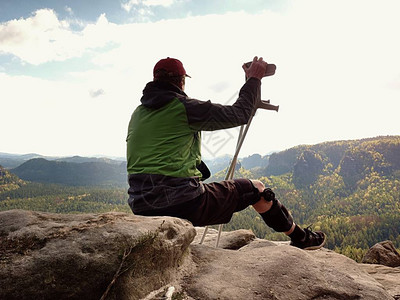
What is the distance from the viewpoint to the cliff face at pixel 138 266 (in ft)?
8.49

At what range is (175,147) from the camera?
3.91 m

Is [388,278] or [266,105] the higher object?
[266,105]

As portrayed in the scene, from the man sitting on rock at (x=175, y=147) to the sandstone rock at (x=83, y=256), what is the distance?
0.50 metres

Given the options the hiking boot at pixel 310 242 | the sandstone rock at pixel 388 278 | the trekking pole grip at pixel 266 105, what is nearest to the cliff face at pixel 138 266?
the sandstone rock at pixel 388 278

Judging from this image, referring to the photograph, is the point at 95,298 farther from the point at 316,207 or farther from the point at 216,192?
the point at 316,207

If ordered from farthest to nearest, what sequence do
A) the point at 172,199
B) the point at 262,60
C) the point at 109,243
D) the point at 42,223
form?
the point at 262,60, the point at 172,199, the point at 42,223, the point at 109,243

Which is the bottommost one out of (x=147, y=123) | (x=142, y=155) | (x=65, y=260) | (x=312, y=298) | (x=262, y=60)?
(x=312, y=298)

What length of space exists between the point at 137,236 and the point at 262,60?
346 cm

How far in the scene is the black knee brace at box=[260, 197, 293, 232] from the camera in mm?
4949

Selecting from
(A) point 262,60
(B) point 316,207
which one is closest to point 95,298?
(A) point 262,60

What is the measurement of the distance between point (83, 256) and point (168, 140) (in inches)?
72.9

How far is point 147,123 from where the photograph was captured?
3977 mm

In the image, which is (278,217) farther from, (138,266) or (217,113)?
(138,266)

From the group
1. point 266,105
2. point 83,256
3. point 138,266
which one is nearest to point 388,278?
point 266,105
